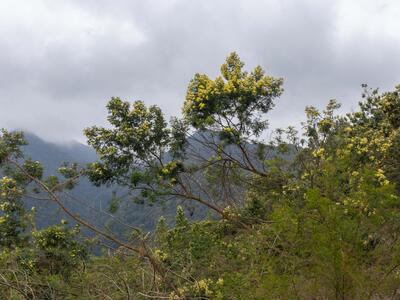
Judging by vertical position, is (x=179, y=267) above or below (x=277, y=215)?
below

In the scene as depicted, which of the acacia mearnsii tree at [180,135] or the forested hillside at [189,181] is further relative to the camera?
the acacia mearnsii tree at [180,135]

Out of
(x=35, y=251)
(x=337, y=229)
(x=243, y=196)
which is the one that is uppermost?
(x=243, y=196)

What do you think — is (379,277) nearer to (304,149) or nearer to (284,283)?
(284,283)

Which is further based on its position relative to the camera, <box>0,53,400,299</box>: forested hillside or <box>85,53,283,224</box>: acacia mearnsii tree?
<box>85,53,283,224</box>: acacia mearnsii tree

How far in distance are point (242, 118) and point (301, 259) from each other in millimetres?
7280

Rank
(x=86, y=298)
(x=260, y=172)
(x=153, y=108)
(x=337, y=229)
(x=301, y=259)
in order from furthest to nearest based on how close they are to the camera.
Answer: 1. (x=260, y=172)
2. (x=153, y=108)
3. (x=86, y=298)
4. (x=301, y=259)
5. (x=337, y=229)

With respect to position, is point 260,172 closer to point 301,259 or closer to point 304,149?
point 304,149

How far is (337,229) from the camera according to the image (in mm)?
4602

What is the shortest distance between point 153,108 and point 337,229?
787 cm

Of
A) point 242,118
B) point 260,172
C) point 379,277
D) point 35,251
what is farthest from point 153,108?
point 379,277

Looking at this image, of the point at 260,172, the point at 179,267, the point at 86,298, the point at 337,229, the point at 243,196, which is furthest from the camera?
the point at 243,196

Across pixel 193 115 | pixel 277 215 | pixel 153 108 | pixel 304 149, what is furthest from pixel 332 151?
pixel 277 215

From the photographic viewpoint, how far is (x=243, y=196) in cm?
1506

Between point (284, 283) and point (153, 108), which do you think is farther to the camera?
point (153, 108)
